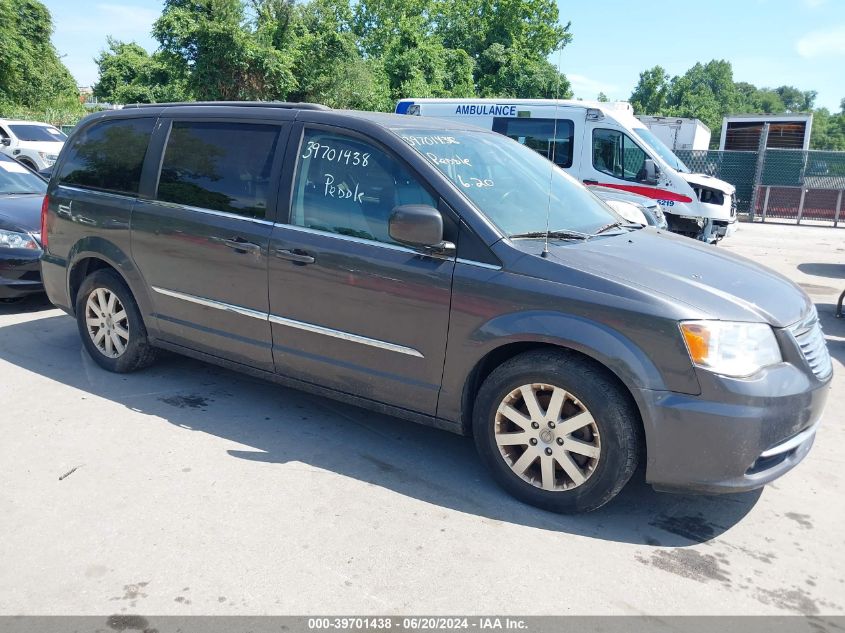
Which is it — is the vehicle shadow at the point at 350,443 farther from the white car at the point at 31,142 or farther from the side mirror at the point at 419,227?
the white car at the point at 31,142

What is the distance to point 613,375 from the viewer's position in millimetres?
3178

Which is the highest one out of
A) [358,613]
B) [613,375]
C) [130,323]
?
[613,375]

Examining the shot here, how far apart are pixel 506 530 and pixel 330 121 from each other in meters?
2.43

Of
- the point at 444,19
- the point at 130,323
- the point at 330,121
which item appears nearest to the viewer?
the point at 330,121

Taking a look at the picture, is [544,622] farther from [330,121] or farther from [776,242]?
[776,242]

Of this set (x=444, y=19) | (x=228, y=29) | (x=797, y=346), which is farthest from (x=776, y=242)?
(x=444, y=19)

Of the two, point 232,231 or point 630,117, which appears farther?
point 630,117

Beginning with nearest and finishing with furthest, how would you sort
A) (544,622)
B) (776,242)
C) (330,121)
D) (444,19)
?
(544,622)
(330,121)
(776,242)
(444,19)

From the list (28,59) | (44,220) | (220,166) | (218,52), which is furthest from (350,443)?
(28,59)

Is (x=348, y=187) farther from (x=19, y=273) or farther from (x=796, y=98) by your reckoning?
(x=796, y=98)

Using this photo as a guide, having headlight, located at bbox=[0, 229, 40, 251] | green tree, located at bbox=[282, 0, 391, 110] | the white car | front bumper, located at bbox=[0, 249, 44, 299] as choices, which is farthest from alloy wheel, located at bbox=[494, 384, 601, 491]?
green tree, located at bbox=[282, 0, 391, 110]

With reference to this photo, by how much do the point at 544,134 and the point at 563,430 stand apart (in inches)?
364

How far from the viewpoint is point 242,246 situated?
4.16 meters

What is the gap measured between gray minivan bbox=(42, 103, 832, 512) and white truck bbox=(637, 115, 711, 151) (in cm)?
1913
